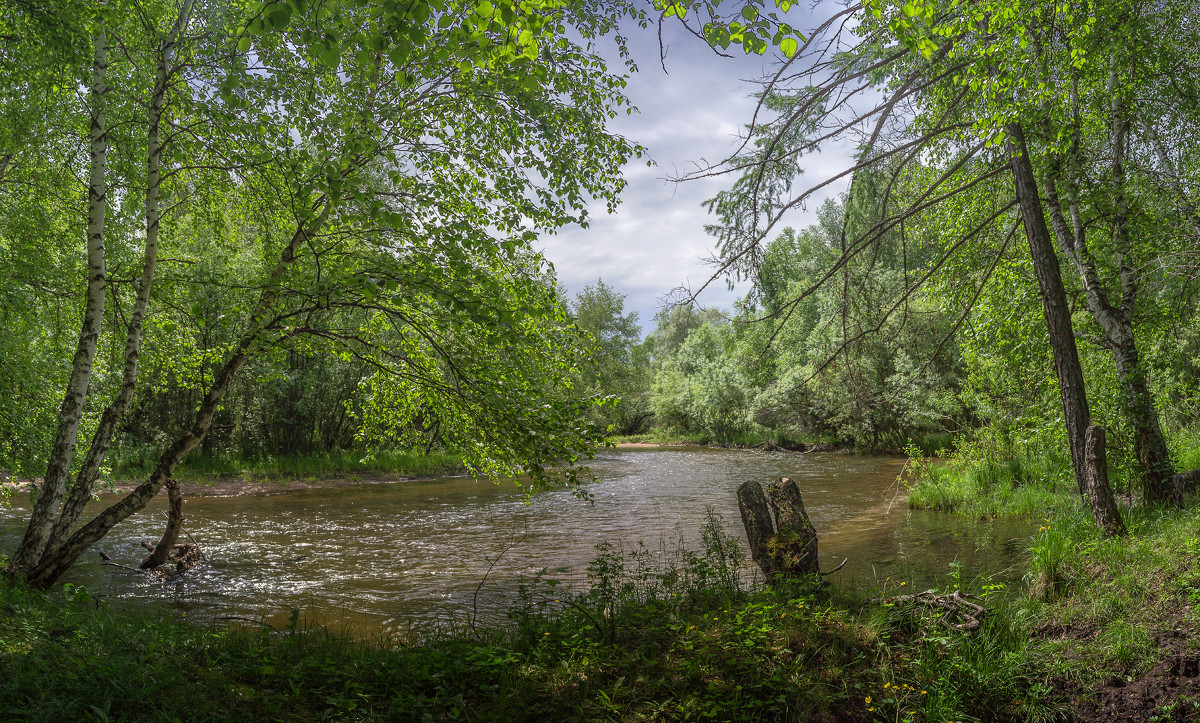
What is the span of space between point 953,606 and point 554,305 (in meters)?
4.28

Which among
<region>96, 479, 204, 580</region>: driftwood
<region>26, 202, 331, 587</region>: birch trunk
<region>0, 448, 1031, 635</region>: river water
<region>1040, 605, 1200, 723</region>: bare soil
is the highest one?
<region>26, 202, 331, 587</region>: birch trunk

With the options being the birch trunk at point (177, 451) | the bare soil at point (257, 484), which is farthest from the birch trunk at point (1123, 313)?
the bare soil at point (257, 484)

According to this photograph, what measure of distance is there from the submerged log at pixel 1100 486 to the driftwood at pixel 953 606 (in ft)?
8.46

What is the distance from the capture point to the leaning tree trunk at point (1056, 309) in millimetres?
6668

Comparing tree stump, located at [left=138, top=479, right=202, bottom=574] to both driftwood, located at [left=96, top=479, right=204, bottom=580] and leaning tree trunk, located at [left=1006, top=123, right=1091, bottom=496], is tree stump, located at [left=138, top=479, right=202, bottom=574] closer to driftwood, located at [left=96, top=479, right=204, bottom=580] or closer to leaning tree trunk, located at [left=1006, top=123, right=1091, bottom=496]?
driftwood, located at [left=96, top=479, right=204, bottom=580]

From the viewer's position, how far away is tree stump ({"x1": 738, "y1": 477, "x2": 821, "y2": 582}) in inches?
229

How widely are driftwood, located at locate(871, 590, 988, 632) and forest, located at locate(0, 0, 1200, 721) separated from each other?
1.5 inches

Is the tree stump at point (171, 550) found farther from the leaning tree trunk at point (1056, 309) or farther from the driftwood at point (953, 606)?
the leaning tree trunk at point (1056, 309)

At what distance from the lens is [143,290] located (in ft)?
21.3

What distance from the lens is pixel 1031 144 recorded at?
7.62 metres

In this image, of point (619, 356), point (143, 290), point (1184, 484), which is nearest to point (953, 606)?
point (1184, 484)

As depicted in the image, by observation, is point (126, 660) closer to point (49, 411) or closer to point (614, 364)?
point (49, 411)

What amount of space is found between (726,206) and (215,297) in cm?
556

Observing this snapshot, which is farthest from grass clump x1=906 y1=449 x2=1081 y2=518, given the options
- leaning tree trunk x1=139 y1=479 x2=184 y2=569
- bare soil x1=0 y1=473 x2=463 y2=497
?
bare soil x1=0 y1=473 x2=463 y2=497
